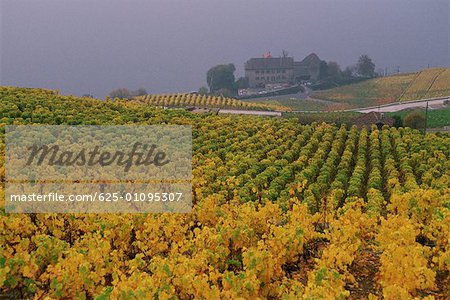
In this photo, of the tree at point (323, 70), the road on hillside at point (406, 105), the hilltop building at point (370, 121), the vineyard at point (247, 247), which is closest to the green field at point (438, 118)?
the hilltop building at point (370, 121)

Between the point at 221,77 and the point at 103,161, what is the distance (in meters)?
99.3

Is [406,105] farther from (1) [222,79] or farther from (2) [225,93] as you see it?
(1) [222,79]

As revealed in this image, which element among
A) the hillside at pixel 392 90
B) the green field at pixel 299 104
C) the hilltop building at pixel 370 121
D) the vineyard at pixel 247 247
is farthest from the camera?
the green field at pixel 299 104

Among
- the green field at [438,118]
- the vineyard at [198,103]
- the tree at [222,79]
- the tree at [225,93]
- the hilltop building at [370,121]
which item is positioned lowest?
the green field at [438,118]

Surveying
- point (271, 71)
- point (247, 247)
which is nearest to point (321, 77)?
point (271, 71)

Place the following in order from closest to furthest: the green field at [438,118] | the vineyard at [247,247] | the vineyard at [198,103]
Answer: the vineyard at [247,247]
the green field at [438,118]
the vineyard at [198,103]

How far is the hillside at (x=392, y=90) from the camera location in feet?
283

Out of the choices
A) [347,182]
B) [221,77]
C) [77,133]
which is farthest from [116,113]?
[221,77]

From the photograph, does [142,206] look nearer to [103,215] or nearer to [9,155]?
[103,215]

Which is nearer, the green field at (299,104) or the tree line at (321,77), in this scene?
the green field at (299,104)

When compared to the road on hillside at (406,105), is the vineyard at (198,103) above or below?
above

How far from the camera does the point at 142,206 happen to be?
44.7ft

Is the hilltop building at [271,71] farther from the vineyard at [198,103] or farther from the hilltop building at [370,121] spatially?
the hilltop building at [370,121]

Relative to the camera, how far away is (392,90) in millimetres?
94875
